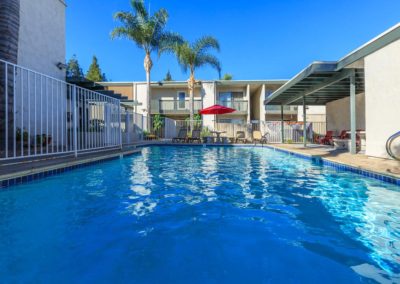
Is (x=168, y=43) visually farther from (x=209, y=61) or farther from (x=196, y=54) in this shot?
(x=209, y=61)

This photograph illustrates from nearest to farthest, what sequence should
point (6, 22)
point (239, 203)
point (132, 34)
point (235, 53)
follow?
point (239, 203), point (6, 22), point (132, 34), point (235, 53)

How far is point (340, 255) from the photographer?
2.06 m

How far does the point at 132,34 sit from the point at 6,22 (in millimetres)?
11574

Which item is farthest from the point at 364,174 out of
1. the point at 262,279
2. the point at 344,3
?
the point at 344,3

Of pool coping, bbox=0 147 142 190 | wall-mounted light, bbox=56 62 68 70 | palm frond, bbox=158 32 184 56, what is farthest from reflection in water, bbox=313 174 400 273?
palm frond, bbox=158 32 184 56

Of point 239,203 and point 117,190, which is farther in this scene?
point 117,190

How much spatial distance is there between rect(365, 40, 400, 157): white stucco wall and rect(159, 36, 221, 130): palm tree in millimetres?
13203

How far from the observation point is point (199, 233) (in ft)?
8.23

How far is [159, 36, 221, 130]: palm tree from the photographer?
18.2m

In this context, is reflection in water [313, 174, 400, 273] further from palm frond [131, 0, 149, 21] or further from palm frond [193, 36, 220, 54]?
palm frond [131, 0, 149, 21]

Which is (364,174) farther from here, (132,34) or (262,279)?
(132,34)

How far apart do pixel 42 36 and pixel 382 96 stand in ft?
38.9

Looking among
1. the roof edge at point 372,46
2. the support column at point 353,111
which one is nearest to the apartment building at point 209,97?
the support column at point 353,111

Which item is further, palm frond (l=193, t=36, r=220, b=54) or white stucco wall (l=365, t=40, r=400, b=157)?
palm frond (l=193, t=36, r=220, b=54)
